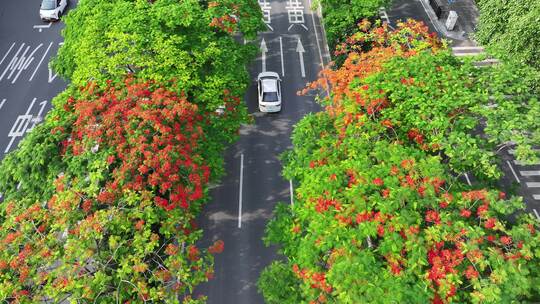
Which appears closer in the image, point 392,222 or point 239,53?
point 392,222

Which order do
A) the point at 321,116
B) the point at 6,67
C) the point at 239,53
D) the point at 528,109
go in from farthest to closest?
the point at 6,67 < the point at 239,53 < the point at 321,116 < the point at 528,109

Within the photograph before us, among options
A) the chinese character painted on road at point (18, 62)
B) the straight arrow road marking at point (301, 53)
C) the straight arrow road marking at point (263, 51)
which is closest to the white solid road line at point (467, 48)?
the straight arrow road marking at point (301, 53)

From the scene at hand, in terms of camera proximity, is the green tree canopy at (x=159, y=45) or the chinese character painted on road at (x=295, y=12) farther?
the chinese character painted on road at (x=295, y=12)

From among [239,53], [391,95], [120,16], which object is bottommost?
[391,95]

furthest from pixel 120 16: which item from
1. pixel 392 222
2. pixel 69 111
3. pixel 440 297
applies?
pixel 440 297

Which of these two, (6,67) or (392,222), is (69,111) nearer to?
(392,222)

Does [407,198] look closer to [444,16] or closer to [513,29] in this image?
[513,29]

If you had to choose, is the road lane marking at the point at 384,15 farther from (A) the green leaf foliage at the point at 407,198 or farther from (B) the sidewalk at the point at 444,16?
(A) the green leaf foliage at the point at 407,198
